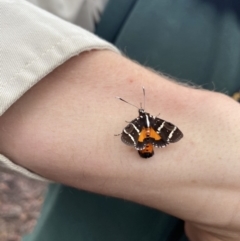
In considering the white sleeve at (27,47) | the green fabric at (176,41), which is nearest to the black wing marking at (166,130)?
the white sleeve at (27,47)

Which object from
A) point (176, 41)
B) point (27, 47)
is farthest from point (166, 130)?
point (176, 41)

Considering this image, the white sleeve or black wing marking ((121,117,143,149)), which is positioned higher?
the white sleeve

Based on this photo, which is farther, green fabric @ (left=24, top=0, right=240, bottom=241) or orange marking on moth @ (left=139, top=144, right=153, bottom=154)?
green fabric @ (left=24, top=0, right=240, bottom=241)

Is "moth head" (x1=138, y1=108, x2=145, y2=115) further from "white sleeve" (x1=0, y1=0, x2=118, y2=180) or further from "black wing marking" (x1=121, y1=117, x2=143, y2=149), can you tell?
"white sleeve" (x1=0, y1=0, x2=118, y2=180)

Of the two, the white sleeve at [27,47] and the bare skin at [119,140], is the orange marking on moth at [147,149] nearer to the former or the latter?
the bare skin at [119,140]

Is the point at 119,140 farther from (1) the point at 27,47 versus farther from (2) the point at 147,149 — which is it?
(1) the point at 27,47

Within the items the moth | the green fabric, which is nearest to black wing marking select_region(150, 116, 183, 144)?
the moth

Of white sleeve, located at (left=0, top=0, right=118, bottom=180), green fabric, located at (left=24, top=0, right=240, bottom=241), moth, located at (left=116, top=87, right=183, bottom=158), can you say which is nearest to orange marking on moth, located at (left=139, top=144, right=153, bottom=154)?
moth, located at (left=116, top=87, right=183, bottom=158)
